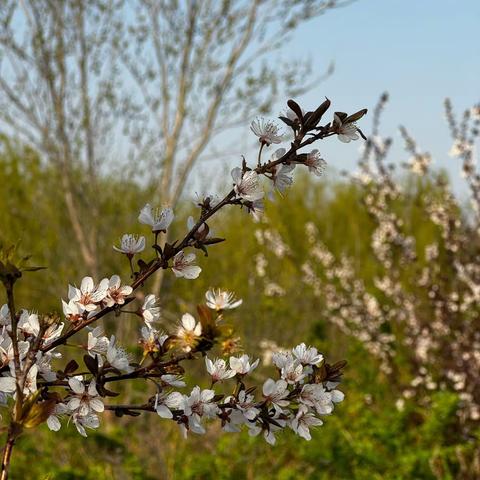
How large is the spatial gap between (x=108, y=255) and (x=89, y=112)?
170 cm

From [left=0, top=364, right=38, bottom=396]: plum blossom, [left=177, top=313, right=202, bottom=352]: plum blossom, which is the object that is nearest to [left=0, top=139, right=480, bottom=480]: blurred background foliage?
Answer: [left=177, top=313, right=202, bottom=352]: plum blossom

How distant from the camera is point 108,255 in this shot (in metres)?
8.59

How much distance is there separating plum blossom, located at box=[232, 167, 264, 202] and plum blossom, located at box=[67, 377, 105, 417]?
472mm

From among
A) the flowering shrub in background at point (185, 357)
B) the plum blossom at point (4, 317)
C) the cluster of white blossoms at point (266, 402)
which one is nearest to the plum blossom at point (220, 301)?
the flowering shrub in background at point (185, 357)

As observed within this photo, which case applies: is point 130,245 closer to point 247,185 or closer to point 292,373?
point 247,185

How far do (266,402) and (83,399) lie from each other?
1.18ft

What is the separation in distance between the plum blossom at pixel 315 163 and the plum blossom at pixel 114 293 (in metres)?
0.44

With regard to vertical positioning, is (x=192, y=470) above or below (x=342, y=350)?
below

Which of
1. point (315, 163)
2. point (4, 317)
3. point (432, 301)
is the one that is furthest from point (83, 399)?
point (432, 301)

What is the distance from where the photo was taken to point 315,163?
1.66m

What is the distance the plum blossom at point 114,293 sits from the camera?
63.0 inches

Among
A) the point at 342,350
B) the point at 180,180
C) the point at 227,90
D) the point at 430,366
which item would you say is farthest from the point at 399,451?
the point at 342,350

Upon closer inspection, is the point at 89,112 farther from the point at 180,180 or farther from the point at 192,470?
the point at 192,470

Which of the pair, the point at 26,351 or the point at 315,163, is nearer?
the point at 26,351
